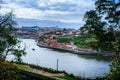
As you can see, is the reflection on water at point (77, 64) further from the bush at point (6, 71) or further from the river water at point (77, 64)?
the bush at point (6, 71)

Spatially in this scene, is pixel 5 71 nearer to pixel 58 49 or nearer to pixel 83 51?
pixel 83 51

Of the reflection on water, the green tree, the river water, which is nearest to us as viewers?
the green tree

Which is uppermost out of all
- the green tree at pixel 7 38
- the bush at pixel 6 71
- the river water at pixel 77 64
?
the green tree at pixel 7 38

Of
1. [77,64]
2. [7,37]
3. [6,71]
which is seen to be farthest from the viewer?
[77,64]

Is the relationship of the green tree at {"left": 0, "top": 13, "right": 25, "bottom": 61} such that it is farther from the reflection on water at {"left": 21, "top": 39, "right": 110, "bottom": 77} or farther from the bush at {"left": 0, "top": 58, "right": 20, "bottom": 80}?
the bush at {"left": 0, "top": 58, "right": 20, "bottom": 80}

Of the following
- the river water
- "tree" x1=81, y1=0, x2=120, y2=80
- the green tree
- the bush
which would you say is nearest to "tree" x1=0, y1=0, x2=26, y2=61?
the green tree

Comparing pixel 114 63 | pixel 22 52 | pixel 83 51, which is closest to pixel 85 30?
pixel 22 52

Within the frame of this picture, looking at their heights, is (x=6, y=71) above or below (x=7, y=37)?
below

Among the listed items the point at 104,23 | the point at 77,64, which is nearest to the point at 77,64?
the point at 77,64

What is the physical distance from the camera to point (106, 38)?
68.7 feet

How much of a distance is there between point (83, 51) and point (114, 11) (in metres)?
63.3

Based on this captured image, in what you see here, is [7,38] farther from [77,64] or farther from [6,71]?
[77,64]

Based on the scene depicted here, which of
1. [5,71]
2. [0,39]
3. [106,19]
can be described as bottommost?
[5,71]

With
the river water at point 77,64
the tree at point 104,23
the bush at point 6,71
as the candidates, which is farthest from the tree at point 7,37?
the bush at point 6,71
